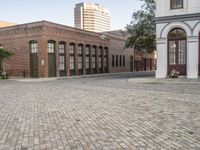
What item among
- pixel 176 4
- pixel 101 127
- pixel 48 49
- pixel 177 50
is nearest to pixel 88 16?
pixel 48 49

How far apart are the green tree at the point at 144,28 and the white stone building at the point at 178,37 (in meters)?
7.24

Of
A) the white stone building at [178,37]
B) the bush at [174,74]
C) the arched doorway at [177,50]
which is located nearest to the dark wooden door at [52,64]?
the white stone building at [178,37]

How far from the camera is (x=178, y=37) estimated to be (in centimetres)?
2392

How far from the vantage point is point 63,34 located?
3247 cm

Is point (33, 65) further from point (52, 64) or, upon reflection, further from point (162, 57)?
point (162, 57)

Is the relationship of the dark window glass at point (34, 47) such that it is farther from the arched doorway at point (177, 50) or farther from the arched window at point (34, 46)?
the arched doorway at point (177, 50)

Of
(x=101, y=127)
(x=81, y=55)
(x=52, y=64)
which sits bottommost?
(x=101, y=127)

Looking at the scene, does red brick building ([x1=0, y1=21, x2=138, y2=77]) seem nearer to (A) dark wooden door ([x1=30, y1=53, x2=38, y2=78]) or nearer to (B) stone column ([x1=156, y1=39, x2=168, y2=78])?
(A) dark wooden door ([x1=30, y1=53, x2=38, y2=78])

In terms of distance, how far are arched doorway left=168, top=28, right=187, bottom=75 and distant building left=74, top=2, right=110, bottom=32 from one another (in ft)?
229

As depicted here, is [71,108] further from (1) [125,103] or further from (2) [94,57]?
(2) [94,57]

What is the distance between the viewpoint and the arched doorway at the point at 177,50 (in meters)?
23.9

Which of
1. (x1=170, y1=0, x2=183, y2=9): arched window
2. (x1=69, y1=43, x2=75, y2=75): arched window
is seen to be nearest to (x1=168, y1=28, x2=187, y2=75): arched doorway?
(x1=170, y1=0, x2=183, y2=9): arched window

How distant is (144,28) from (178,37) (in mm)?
8198

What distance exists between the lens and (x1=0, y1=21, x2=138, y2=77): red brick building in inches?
1180
